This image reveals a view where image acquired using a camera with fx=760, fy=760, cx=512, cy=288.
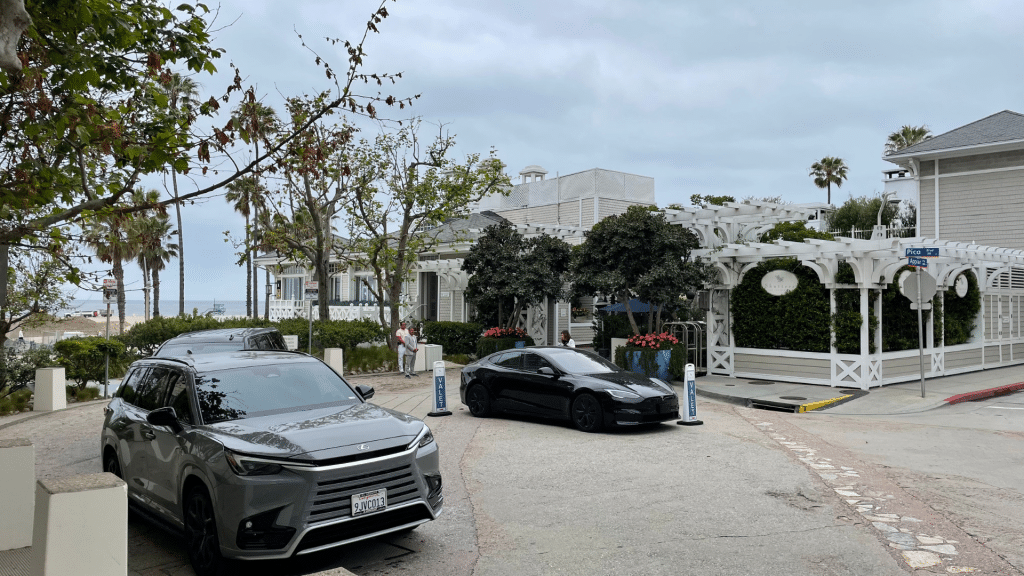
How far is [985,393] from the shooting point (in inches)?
661

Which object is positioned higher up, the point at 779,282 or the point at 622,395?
the point at 779,282

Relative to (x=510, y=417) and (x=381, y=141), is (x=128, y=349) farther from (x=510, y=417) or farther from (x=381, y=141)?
(x=510, y=417)

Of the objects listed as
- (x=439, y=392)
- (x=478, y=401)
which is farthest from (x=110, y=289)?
(x=478, y=401)

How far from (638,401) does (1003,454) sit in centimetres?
491

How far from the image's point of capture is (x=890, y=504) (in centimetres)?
746

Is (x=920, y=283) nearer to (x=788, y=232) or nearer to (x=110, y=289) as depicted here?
(x=788, y=232)

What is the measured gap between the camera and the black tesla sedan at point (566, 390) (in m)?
11.5

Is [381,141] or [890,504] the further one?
[381,141]

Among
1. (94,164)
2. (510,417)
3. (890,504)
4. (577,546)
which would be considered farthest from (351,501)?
(510,417)

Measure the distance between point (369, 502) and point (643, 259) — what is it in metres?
14.3

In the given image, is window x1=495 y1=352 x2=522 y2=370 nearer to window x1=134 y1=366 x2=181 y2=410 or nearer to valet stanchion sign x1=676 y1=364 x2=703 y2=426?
valet stanchion sign x1=676 y1=364 x2=703 y2=426

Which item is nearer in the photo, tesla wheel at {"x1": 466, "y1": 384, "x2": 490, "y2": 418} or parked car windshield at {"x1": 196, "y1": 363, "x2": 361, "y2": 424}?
→ parked car windshield at {"x1": 196, "y1": 363, "x2": 361, "y2": 424}

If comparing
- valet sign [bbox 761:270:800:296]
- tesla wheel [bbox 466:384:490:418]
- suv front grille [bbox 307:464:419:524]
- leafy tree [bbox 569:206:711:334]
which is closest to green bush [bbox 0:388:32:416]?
tesla wheel [bbox 466:384:490:418]

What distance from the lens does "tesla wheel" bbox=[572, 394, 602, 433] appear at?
1159cm
